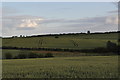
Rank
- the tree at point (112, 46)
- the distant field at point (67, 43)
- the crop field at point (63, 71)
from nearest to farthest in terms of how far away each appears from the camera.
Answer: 1. the crop field at point (63, 71)
2. the tree at point (112, 46)
3. the distant field at point (67, 43)

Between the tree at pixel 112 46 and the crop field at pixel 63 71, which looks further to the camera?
the tree at pixel 112 46

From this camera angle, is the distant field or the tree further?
the distant field

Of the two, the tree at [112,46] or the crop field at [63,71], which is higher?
the tree at [112,46]

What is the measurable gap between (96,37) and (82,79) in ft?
305

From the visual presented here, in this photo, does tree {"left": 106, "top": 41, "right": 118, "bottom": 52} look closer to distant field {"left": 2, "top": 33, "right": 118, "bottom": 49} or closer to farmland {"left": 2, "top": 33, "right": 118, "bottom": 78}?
distant field {"left": 2, "top": 33, "right": 118, "bottom": 49}

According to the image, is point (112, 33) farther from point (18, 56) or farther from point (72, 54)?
point (18, 56)

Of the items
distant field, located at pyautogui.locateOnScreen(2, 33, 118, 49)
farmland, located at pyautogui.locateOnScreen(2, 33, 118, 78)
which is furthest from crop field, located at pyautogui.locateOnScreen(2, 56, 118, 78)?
distant field, located at pyautogui.locateOnScreen(2, 33, 118, 49)

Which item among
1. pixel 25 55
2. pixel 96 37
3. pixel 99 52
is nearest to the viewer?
pixel 25 55

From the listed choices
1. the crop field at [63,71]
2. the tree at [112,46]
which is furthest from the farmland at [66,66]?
the tree at [112,46]

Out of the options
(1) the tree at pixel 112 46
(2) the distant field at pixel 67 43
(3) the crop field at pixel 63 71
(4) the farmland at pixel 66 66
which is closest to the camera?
(3) the crop field at pixel 63 71

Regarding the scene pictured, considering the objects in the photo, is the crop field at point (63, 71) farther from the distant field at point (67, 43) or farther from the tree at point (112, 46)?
the distant field at point (67, 43)

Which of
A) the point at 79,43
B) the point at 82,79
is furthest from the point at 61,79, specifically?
the point at 79,43

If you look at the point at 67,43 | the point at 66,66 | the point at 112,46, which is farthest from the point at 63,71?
the point at 67,43

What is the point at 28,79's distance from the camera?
742 inches
